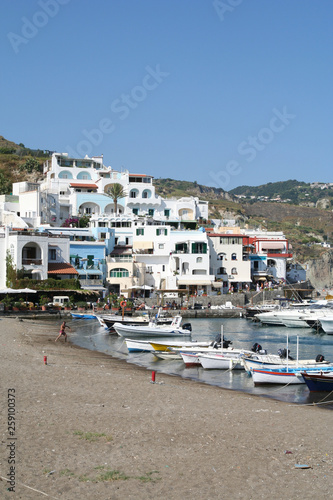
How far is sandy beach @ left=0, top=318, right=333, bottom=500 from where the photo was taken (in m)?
12.3

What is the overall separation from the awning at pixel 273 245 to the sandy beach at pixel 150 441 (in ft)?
212

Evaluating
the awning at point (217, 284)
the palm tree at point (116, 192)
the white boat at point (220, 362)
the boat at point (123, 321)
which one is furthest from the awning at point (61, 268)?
the white boat at point (220, 362)

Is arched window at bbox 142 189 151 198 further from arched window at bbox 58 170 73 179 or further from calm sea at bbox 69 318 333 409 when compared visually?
calm sea at bbox 69 318 333 409

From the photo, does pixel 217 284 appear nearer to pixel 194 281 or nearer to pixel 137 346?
pixel 194 281

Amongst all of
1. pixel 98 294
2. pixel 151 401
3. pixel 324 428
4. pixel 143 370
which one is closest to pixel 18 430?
pixel 151 401

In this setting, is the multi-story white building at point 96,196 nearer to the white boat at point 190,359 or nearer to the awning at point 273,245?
the awning at point 273,245

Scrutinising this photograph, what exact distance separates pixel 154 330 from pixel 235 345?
6279 millimetres

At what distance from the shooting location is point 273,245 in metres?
88.9

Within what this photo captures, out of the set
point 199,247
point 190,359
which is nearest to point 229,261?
point 199,247

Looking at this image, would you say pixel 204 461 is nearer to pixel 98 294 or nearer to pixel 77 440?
pixel 77 440

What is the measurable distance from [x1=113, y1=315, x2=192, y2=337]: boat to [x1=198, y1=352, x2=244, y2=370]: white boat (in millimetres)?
10716

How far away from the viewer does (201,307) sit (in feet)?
229

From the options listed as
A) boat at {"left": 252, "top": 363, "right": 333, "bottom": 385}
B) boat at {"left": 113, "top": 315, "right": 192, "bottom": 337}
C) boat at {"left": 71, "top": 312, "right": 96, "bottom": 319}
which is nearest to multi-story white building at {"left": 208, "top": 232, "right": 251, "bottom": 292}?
boat at {"left": 71, "top": 312, "right": 96, "bottom": 319}

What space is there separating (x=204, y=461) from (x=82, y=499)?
12.2 ft
